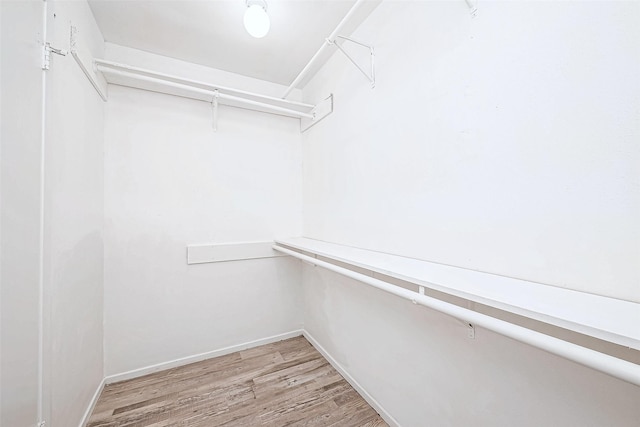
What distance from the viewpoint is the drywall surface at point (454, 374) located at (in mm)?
684

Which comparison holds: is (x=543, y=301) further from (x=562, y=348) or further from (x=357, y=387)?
(x=357, y=387)

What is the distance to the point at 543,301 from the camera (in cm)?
63

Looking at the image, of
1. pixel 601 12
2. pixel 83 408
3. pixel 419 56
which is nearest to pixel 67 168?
pixel 83 408

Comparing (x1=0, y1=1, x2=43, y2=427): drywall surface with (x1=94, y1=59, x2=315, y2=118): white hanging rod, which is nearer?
(x1=0, y1=1, x2=43, y2=427): drywall surface

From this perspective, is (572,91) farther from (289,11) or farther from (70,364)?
(70,364)

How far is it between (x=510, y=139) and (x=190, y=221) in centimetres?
213

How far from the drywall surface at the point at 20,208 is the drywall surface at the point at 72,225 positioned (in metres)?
0.10

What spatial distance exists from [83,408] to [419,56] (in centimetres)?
270

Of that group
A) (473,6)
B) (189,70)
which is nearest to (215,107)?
(189,70)

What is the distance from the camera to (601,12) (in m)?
0.66

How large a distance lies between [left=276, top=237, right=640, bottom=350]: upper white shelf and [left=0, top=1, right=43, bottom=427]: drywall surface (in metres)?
1.32

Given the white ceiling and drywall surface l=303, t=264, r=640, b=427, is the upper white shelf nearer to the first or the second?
drywall surface l=303, t=264, r=640, b=427

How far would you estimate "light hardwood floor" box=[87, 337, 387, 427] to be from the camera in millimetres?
1416

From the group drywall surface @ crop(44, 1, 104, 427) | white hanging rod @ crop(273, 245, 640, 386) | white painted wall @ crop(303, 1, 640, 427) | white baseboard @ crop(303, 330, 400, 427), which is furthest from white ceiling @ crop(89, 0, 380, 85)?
white baseboard @ crop(303, 330, 400, 427)
